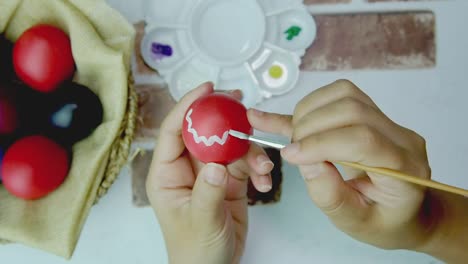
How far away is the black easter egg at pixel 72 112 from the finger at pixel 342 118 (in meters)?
0.32

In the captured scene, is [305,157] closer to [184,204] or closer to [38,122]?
[184,204]

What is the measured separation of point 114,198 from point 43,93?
196 mm

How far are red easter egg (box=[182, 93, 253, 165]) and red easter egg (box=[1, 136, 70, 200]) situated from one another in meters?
0.23

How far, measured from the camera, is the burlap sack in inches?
31.0

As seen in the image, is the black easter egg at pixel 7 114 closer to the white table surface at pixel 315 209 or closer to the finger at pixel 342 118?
the white table surface at pixel 315 209

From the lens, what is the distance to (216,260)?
748 mm

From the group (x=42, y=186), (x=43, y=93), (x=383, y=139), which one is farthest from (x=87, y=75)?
(x=383, y=139)

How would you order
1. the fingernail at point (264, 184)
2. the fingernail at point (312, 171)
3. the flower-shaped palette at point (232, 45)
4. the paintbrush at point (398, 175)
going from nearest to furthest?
the paintbrush at point (398, 175) < the fingernail at point (312, 171) < the fingernail at point (264, 184) < the flower-shaped palette at point (232, 45)

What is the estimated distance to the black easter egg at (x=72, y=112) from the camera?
78cm

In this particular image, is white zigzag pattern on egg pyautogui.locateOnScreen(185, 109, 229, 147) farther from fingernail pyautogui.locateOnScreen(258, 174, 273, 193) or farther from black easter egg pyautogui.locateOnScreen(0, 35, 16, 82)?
black easter egg pyautogui.locateOnScreen(0, 35, 16, 82)

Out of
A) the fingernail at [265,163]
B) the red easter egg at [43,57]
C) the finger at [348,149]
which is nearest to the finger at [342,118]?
the finger at [348,149]

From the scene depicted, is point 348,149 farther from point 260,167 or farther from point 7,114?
point 7,114

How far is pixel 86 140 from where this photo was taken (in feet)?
2.68

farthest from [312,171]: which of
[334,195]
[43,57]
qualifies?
[43,57]
